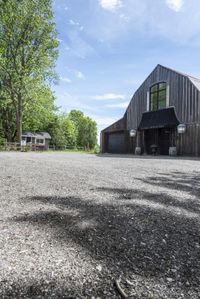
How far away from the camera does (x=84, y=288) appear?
0.96 metres

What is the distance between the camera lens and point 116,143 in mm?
18641

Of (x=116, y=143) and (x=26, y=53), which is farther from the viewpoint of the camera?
(x=26, y=53)

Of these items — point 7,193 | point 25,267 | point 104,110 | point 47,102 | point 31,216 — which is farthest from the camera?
point 104,110

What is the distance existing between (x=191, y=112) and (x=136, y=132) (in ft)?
15.3

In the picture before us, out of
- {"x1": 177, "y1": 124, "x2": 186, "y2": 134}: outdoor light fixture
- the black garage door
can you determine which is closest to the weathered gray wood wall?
{"x1": 177, "y1": 124, "x2": 186, "y2": 134}: outdoor light fixture

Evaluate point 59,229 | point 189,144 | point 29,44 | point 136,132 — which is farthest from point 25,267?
point 29,44

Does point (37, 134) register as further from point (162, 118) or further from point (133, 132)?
point (162, 118)

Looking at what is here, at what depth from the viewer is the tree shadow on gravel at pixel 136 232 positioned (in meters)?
1.13

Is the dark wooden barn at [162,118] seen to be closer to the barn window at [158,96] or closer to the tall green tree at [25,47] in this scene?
the barn window at [158,96]

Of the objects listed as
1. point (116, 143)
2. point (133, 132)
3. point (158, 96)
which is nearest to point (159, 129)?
point (133, 132)

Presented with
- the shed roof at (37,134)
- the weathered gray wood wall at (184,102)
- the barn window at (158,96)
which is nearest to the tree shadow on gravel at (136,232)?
the weathered gray wood wall at (184,102)

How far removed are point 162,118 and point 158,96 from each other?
1.90 meters

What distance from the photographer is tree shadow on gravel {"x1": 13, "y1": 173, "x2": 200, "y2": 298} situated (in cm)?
113

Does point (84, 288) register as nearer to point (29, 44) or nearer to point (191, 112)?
point (191, 112)
